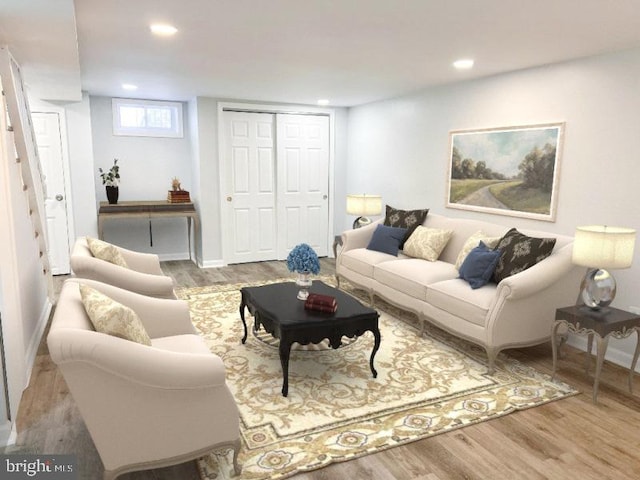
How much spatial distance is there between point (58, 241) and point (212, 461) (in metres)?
4.72

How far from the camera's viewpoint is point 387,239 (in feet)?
16.5

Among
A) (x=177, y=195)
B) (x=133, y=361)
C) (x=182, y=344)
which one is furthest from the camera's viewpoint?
(x=177, y=195)

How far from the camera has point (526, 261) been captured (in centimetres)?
352

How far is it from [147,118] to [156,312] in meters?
4.58

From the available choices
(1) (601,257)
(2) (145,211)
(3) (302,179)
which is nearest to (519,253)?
(1) (601,257)

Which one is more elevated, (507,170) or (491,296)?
(507,170)

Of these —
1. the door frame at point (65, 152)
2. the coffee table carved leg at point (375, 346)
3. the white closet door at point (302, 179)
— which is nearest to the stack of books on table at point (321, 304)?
the coffee table carved leg at point (375, 346)

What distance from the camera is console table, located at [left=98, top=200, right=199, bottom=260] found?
6.03 metres

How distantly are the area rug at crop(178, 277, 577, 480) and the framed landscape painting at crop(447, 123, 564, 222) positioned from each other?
4.63 ft

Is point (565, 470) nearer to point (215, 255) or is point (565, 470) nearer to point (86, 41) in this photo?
point (86, 41)

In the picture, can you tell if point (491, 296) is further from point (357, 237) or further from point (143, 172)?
point (143, 172)

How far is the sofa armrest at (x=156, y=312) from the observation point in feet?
8.87

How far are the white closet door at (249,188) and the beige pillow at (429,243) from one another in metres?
2.68

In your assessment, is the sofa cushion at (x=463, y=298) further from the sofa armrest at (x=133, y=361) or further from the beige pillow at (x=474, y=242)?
the sofa armrest at (x=133, y=361)
